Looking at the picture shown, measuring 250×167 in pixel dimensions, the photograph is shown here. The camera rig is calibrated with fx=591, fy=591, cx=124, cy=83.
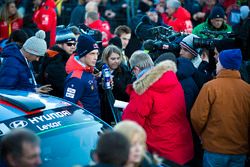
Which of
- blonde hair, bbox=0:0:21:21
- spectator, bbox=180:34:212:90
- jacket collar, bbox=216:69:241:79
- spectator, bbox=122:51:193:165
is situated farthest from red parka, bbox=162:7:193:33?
spectator, bbox=122:51:193:165

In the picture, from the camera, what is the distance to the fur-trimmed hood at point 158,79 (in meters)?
5.68

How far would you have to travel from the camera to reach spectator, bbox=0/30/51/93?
6695mm

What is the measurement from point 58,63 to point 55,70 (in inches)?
5.3

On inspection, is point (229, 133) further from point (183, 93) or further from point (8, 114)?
point (8, 114)

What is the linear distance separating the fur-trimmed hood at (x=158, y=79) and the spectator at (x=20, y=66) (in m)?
1.67

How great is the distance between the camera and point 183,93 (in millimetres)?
5996

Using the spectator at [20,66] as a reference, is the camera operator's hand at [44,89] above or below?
below

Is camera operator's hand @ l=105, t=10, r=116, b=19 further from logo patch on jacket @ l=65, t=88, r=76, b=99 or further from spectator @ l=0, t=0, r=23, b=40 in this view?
logo patch on jacket @ l=65, t=88, r=76, b=99

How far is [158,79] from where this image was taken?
5691mm

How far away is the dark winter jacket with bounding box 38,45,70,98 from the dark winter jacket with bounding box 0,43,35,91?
51 centimetres

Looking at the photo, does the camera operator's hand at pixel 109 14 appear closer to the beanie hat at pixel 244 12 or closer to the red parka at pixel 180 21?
the red parka at pixel 180 21

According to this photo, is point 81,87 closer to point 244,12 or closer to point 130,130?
point 130,130

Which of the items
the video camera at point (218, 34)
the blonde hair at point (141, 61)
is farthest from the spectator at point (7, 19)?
the blonde hair at point (141, 61)

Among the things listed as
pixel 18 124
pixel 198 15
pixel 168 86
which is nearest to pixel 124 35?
pixel 198 15
